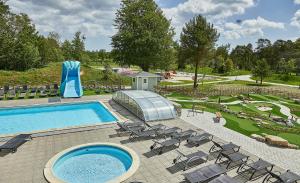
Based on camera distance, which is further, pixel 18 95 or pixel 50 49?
pixel 50 49

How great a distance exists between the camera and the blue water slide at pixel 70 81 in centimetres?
2697

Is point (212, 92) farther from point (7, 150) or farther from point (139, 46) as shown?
point (7, 150)

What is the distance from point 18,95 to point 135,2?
2346cm

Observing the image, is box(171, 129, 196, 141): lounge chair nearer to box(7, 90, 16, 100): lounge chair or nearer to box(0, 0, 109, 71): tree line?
box(7, 90, 16, 100): lounge chair

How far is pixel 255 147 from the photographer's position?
1391 cm

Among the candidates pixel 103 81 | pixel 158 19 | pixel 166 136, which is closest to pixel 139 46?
pixel 158 19

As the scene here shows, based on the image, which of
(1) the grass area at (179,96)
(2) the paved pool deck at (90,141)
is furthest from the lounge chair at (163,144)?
(1) the grass area at (179,96)

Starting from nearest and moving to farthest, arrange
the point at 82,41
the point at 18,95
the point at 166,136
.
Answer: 1. the point at 166,136
2. the point at 18,95
3. the point at 82,41

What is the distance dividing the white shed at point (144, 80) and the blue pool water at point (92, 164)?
650 inches

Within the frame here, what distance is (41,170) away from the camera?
1052cm

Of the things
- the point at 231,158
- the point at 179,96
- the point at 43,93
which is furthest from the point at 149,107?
the point at 43,93

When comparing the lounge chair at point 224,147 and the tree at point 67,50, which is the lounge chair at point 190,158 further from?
the tree at point 67,50

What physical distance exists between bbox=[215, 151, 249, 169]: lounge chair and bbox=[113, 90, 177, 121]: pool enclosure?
7.19 meters

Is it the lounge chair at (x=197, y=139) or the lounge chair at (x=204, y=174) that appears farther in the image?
the lounge chair at (x=197, y=139)
